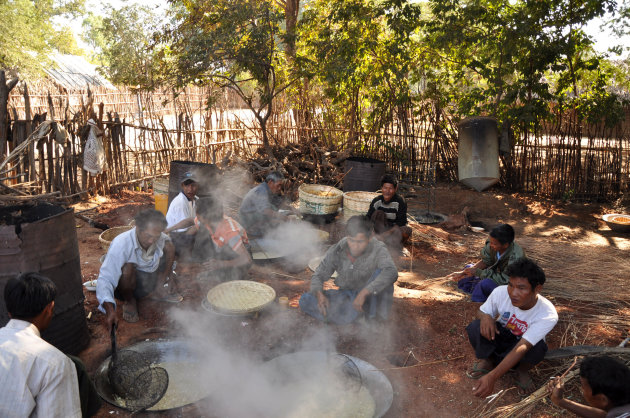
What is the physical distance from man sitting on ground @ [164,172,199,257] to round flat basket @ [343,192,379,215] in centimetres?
261

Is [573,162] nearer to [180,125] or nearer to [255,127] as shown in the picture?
[255,127]

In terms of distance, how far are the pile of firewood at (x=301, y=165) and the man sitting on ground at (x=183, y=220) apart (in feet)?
12.3

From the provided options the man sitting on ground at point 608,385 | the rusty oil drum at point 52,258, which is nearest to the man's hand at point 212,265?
the rusty oil drum at point 52,258

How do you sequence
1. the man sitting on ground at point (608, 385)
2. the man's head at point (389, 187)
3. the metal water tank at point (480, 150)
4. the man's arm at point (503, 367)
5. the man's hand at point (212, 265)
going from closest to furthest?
1. the man sitting on ground at point (608, 385)
2. the man's arm at point (503, 367)
3. the man's hand at point (212, 265)
4. the man's head at point (389, 187)
5. the metal water tank at point (480, 150)

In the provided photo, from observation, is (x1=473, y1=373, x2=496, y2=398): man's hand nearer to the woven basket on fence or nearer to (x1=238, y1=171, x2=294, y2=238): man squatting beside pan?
(x1=238, y1=171, x2=294, y2=238): man squatting beside pan

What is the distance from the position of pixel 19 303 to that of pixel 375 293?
2.68 m

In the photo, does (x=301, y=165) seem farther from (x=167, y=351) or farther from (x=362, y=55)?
(x=167, y=351)

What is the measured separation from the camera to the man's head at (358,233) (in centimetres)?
375

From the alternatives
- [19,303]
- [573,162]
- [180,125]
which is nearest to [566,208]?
[573,162]

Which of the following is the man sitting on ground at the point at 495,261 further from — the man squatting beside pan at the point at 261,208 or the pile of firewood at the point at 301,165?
the pile of firewood at the point at 301,165

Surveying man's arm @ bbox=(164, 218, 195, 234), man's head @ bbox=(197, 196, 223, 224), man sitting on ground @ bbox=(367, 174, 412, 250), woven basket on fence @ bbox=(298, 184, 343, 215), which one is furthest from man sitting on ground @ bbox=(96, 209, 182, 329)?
woven basket on fence @ bbox=(298, 184, 343, 215)

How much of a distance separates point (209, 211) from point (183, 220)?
0.54 m

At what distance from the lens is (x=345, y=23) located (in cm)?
923

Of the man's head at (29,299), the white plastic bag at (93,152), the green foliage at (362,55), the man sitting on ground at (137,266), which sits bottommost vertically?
the man sitting on ground at (137,266)
